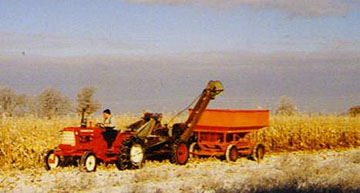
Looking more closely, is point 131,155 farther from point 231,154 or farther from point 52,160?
point 231,154

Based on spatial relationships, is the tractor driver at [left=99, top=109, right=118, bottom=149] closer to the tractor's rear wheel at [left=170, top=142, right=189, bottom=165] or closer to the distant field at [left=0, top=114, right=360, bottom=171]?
the tractor's rear wheel at [left=170, top=142, right=189, bottom=165]

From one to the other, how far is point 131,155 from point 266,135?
9174mm

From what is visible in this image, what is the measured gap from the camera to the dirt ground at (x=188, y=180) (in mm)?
13445

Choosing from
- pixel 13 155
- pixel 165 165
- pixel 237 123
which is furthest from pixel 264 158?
pixel 13 155

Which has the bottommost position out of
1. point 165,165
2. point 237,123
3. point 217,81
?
point 165,165

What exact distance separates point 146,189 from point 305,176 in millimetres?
4266

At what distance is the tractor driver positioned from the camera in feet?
59.0

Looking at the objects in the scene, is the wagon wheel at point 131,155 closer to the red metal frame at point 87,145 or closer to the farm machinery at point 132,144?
the farm machinery at point 132,144

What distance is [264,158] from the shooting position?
22.7 meters

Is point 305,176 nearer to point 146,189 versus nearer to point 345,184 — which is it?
point 345,184

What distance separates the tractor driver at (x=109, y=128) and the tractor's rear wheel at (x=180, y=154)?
216 centimetres

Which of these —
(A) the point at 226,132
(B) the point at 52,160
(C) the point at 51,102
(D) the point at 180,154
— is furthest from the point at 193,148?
(C) the point at 51,102

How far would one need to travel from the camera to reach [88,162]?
671 inches

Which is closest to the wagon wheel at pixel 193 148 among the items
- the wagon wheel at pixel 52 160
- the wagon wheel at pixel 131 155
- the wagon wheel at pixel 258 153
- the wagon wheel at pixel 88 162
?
the wagon wheel at pixel 258 153
